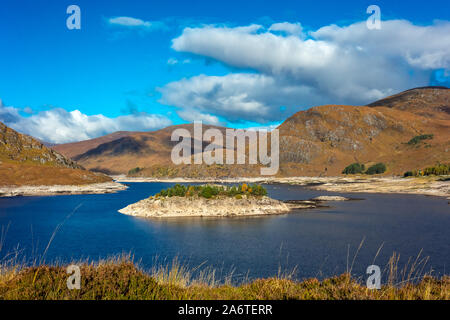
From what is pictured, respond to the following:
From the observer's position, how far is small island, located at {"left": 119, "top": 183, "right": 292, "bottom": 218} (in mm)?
75938

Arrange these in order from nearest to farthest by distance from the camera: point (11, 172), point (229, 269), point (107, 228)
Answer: point (229, 269) → point (107, 228) → point (11, 172)

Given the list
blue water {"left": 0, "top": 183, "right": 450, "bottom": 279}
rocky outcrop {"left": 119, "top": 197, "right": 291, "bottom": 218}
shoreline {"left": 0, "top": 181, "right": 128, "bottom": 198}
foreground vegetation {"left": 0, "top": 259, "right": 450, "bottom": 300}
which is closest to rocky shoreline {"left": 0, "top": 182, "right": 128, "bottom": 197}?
shoreline {"left": 0, "top": 181, "right": 128, "bottom": 198}

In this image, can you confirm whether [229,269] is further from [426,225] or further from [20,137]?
[20,137]

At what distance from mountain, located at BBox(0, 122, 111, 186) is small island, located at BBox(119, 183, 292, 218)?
9057 cm

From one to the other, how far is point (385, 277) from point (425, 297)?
25.6m

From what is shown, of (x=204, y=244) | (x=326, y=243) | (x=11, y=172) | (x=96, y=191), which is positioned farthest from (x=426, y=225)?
(x=11, y=172)

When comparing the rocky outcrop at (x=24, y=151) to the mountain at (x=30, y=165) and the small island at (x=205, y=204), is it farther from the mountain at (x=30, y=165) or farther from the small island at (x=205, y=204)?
the small island at (x=205, y=204)

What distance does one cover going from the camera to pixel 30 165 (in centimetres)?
16250

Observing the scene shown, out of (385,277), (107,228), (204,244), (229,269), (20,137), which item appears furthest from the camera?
(20,137)

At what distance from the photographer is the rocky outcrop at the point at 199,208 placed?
75688 millimetres

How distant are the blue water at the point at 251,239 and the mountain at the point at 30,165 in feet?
243

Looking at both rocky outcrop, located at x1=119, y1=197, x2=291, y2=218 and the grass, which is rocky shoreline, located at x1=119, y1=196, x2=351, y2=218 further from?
the grass

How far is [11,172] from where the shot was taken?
489ft
